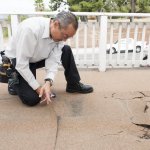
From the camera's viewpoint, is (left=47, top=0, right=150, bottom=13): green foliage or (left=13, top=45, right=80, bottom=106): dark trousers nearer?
(left=13, top=45, right=80, bottom=106): dark trousers

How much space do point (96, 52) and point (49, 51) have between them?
2.28 meters

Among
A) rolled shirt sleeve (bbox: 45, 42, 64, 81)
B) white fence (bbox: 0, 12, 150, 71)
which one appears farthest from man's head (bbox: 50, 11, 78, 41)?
white fence (bbox: 0, 12, 150, 71)

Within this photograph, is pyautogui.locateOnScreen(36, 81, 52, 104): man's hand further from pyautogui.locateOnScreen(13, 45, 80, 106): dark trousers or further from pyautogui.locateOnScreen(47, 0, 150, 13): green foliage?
pyautogui.locateOnScreen(47, 0, 150, 13): green foliage

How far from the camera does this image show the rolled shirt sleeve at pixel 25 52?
3.04m

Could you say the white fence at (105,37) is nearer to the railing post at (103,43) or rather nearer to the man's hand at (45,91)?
the railing post at (103,43)

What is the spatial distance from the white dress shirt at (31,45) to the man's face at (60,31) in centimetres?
10

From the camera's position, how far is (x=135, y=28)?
498 cm

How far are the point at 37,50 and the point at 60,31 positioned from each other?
0.42 m

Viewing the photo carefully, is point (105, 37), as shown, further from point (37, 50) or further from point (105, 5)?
point (105, 5)

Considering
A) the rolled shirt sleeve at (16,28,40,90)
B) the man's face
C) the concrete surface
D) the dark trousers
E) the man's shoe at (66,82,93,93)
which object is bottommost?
the concrete surface

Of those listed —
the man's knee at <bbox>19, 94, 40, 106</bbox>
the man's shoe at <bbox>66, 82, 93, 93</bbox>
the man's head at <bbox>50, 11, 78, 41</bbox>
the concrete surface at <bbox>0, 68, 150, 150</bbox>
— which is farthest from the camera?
→ the man's shoe at <bbox>66, 82, 93, 93</bbox>

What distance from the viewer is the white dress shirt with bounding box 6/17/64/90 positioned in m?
3.06

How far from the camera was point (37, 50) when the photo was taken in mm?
3211

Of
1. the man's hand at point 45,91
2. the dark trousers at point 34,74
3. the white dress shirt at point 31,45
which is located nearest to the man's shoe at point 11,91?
the dark trousers at point 34,74
